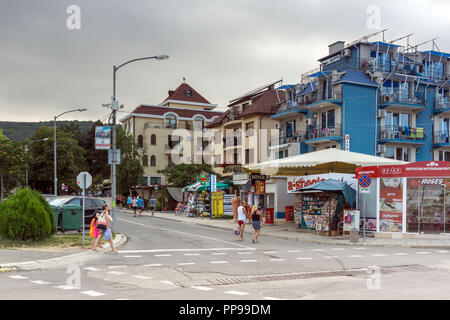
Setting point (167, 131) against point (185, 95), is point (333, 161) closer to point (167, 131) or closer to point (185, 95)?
point (167, 131)

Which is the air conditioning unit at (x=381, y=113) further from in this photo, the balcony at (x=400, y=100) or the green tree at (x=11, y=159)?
the green tree at (x=11, y=159)

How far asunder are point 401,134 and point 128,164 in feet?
107

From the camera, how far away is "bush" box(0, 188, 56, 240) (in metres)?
17.2

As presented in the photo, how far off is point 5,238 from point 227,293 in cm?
1169

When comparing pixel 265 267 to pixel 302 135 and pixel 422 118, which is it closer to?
pixel 302 135

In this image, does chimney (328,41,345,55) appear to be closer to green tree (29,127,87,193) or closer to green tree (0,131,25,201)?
green tree (0,131,25,201)

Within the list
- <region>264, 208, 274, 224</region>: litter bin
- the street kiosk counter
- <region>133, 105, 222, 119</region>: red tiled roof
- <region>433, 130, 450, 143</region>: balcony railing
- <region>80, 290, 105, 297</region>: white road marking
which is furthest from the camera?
<region>133, 105, 222, 119</region>: red tiled roof

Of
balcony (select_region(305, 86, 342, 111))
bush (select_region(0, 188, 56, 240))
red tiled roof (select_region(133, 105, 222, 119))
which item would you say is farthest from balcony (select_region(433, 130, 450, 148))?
red tiled roof (select_region(133, 105, 222, 119))

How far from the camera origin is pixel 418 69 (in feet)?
151

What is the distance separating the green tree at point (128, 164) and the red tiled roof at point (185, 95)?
19.2 m

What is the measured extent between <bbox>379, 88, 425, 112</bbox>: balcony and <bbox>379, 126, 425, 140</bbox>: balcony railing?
189cm

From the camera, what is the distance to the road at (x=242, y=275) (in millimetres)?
9227

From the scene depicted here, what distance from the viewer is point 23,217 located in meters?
17.1
